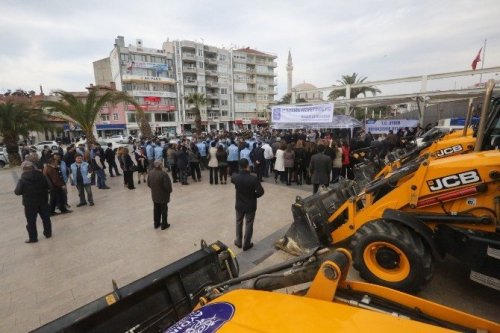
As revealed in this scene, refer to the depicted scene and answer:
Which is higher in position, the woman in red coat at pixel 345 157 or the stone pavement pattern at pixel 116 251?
the woman in red coat at pixel 345 157

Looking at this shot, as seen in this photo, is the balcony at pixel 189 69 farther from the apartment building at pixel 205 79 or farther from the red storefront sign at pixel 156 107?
the red storefront sign at pixel 156 107

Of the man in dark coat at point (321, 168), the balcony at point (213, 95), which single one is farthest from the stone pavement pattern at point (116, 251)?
the balcony at point (213, 95)

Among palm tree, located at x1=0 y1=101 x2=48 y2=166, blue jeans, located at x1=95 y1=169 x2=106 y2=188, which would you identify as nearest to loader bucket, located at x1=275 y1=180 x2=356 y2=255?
blue jeans, located at x1=95 y1=169 x2=106 y2=188

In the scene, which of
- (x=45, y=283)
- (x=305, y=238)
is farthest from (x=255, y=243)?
(x=45, y=283)

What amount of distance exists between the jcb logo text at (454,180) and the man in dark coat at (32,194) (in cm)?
764

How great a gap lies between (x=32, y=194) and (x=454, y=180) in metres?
7.93

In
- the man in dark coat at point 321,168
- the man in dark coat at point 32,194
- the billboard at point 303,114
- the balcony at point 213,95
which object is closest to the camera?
the man in dark coat at point 32,194

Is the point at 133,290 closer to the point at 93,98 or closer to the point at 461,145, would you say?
the point at 461,145

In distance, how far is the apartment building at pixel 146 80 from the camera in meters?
42.6

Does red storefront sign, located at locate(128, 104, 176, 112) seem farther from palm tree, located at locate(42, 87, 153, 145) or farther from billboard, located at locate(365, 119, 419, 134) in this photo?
billboard, located at locate(365, 119, 419, 134)

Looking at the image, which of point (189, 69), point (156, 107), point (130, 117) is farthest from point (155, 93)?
point (189, 69)

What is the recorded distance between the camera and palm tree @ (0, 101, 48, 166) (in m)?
17.5

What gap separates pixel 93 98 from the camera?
15438 mm

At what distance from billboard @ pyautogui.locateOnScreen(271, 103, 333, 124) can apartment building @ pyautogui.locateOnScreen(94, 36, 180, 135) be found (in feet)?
117
